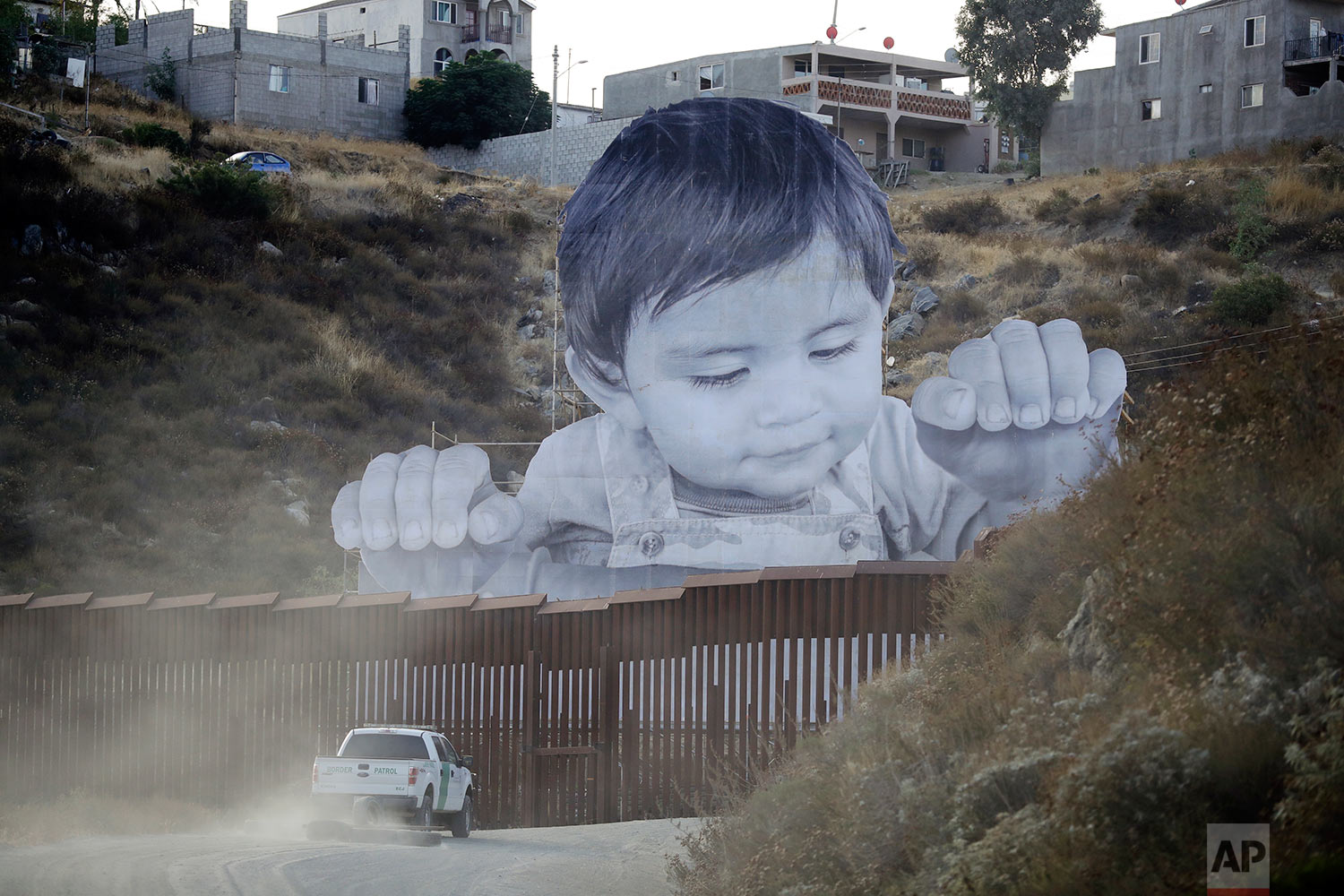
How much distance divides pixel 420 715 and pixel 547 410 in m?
24.1

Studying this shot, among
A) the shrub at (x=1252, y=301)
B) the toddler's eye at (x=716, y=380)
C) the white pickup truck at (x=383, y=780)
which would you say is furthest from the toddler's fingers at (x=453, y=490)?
the shrub at (x=1252, y=301)

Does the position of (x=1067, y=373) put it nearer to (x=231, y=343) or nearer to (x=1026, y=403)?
(x=1026, y=403)

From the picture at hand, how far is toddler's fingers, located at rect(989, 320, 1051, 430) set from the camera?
20578 mm

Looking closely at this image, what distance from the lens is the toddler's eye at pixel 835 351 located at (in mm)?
21062

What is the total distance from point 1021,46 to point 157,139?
32.3 metres

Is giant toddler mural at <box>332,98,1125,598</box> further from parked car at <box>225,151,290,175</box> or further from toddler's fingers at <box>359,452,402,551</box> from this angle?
parked car at <box>225,151,290,175</box>

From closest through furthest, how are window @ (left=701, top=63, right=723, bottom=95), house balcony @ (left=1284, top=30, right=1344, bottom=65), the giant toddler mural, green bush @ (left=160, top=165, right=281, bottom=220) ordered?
the giant toddler mural
window @ (left=701, top=63, right=723, bottom=95)
green bush @ (left=160, top=165, right=281, bottom=220)
house balcony @ (left=1284, top=30, right=1344, bottom=65)

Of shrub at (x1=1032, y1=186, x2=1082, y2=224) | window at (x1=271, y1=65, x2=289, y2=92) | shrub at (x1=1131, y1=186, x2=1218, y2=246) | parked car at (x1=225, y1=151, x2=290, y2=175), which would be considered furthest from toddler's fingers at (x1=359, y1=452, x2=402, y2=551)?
window at (x1=271, y1=65, x2=289, y2=92)

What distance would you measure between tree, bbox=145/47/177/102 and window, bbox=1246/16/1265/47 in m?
39.8

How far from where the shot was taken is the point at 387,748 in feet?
48.7

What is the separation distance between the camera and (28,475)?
1390 inches

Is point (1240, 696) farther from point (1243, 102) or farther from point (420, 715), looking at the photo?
point (1243, 102)

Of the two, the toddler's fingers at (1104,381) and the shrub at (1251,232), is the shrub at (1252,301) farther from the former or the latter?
the toddler's fingers at (1104,381)

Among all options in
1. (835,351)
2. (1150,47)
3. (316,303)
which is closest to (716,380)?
(835,351)
